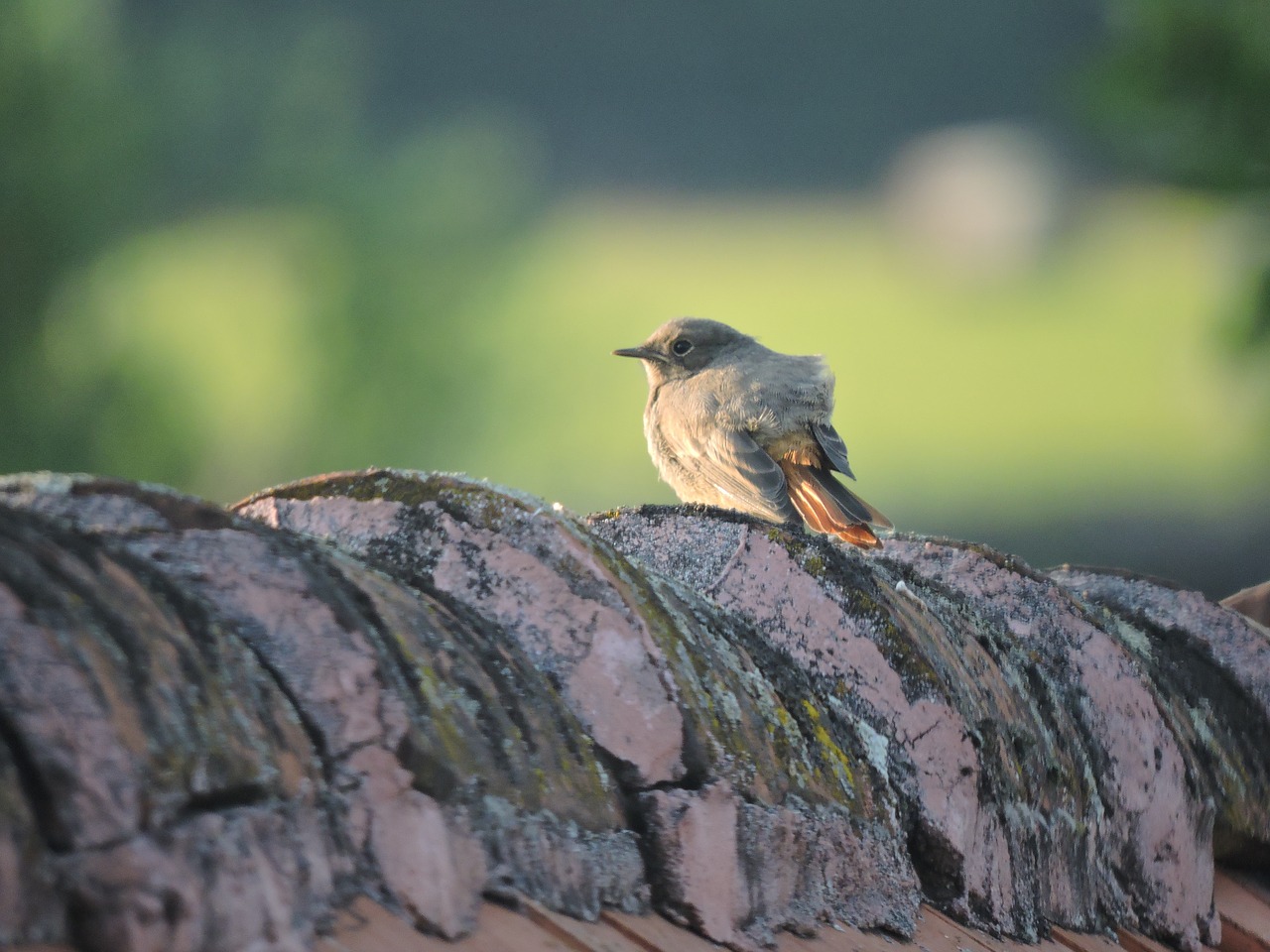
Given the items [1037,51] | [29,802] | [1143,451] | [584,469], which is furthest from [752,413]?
[1037,51]

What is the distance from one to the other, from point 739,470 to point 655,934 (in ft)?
8.95

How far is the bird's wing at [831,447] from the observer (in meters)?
3.86

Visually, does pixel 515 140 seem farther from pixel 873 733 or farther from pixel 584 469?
pixel 873 733

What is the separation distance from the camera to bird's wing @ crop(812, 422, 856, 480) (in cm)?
386

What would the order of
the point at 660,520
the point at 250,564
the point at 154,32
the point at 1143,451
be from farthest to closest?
the point at 1143,451 → the point at 154,32 → the point at 660,520 → the point at 250,564

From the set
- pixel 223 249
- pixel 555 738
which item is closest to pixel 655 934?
pixel 555 738

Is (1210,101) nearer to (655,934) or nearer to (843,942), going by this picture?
(843,942)

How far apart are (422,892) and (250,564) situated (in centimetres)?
30

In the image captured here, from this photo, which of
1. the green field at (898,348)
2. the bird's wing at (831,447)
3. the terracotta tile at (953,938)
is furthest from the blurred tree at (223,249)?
the terracotta tile at (953,938)

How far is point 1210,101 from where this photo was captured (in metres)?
5.36

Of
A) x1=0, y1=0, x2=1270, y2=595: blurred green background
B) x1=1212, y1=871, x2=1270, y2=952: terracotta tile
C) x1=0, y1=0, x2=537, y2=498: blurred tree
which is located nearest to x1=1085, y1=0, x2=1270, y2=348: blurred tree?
x1=0, y1=0, x2=1270, y2=595: blurred green background

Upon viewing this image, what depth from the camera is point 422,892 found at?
102cm

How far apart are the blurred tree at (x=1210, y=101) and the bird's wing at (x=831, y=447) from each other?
2.19 meters

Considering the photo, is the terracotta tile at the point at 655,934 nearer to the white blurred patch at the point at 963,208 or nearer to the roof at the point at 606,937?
the roof at the point at 606,937
